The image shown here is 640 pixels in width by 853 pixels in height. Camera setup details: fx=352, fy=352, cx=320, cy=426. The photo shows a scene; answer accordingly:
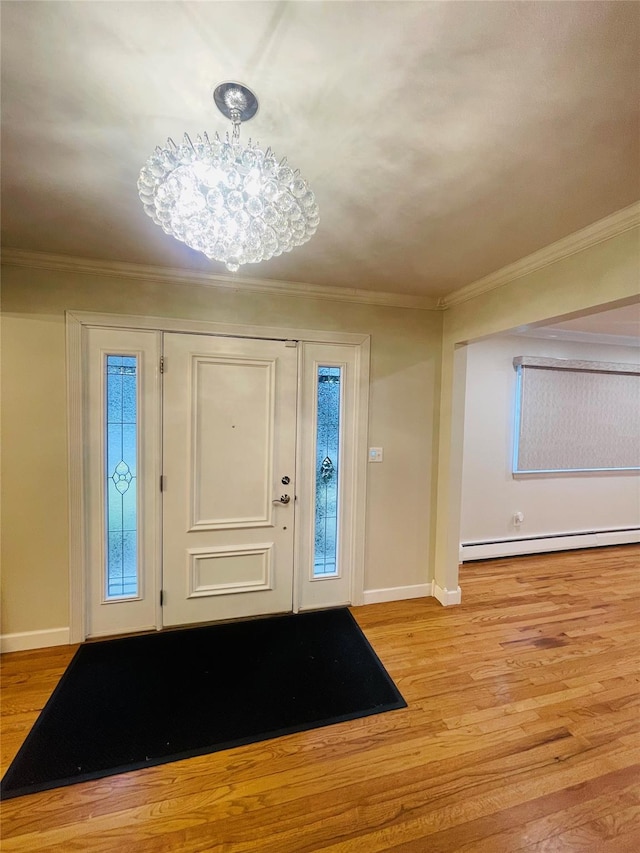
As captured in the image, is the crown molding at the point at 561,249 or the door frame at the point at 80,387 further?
the door frame at the point at 80,387

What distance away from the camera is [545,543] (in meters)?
4.17

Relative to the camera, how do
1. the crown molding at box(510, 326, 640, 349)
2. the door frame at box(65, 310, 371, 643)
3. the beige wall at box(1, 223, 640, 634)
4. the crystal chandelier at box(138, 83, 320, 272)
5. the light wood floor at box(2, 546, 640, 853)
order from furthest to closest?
the crown molding at box(510, 326, 640, 349), the door frame at box(65, 310, 371, 643), the beige wall at box(1, 223, 640, 634), the light wood floor at box(2, 546, 640, 853), the crystal chandelier at box(138, 83, 320, 272)

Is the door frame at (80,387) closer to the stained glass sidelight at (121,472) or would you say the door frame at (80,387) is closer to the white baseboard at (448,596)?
the stained glass sidelight at (121,472)

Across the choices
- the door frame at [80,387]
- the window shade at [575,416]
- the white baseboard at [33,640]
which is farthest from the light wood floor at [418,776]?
the window shade at [575,416]

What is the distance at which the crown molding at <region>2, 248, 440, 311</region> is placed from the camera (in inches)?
86.7

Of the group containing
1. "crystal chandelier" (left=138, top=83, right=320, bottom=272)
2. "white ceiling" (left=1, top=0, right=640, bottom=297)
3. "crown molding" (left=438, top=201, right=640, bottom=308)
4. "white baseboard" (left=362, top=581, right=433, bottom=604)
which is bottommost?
"white baseboard" (left=362, top=581, right=433, bottom=604)

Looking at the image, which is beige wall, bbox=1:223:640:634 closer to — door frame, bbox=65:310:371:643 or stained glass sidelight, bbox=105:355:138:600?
door frame, bbox=65:310:371:643

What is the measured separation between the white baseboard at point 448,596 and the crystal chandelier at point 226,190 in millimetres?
2962

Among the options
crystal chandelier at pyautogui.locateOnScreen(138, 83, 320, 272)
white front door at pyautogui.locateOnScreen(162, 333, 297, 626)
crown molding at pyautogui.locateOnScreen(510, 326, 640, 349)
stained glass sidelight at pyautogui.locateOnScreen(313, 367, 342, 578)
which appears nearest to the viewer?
crystal chandelier at pyautogui.locateOnScreen(138, 83, 320, 272)

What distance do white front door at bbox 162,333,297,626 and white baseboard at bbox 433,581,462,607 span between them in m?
1.29

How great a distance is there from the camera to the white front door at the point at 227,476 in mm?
2521

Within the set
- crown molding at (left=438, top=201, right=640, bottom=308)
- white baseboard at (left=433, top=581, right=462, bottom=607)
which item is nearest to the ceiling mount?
crown molding at (left=438, top=201, right=640, bottom=308)

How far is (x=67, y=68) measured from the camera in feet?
3.21

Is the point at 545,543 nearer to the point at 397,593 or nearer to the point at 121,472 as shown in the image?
the point at 397,593
